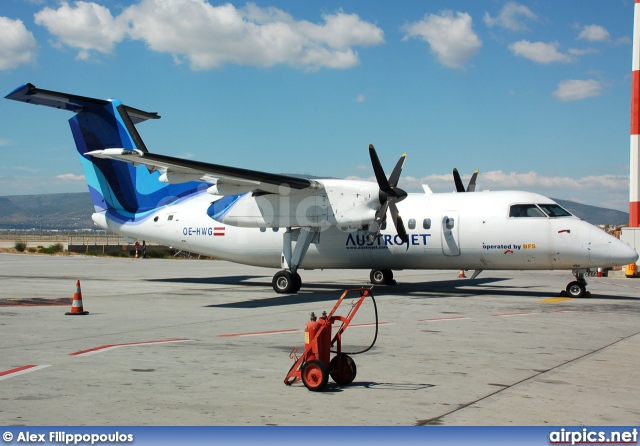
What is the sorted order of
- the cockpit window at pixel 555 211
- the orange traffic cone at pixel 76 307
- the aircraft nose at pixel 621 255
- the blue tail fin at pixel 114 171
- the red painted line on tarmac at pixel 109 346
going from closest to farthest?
the red painted line on tarmac at pixel 109 346 < the orange traffic cone at pixel 76 307 < the aircraft nose at pixel 621 255 < the cockpit window at pixel 555 211 < the blue tail fin at pixel 114 171

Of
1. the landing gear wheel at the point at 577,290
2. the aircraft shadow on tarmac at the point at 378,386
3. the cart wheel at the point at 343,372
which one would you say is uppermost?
the landing gear wheel at the point at 577,290

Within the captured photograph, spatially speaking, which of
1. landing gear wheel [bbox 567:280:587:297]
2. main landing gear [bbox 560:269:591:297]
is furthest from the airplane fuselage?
landing gear wheel [bbox 567:280:587:297]

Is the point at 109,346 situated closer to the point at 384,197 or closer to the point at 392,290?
the point at 384,197

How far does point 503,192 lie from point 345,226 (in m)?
5.44

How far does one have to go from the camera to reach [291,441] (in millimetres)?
6152

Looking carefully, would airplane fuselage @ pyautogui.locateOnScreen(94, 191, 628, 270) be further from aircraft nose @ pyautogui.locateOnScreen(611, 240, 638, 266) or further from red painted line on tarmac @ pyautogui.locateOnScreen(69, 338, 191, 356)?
red painted line on tarmac @ pyautogui.locateOnScreen(69, 338, 191, 356)

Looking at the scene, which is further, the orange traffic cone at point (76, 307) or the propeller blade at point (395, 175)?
the propeller blade at point (395, 175)

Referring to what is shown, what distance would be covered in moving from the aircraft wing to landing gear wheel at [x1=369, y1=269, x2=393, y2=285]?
5796 mm

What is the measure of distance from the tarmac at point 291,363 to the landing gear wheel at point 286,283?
7.98 feet

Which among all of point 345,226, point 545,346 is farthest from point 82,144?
point 545,346

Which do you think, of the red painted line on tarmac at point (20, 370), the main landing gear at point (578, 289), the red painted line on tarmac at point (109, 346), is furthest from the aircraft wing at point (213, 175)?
the red painted line on tarmac at point (20, 370)

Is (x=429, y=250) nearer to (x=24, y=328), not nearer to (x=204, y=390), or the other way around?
(x=24, y=328)

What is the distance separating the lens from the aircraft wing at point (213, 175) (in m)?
18.9

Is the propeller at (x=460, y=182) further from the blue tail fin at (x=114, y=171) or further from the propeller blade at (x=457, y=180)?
the blue tail fin at (x=114, y=171)
